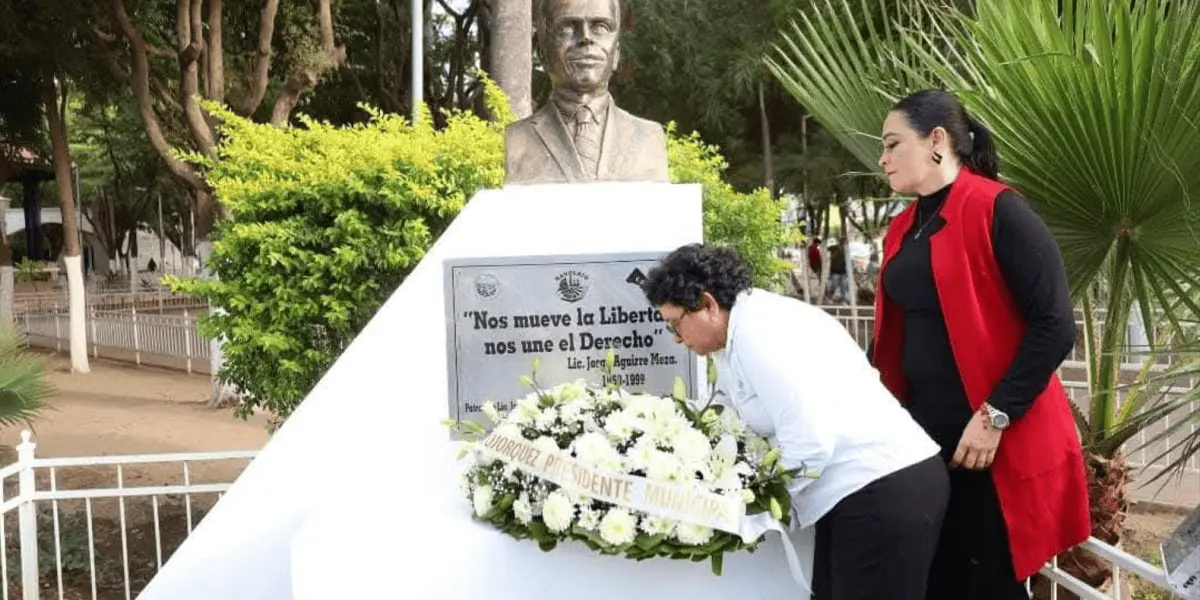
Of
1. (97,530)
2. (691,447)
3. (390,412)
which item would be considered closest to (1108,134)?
(691,447)

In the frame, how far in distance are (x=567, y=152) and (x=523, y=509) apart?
208cm

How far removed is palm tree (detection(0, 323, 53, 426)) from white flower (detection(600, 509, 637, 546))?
12.5 feet

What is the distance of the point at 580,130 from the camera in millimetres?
4465

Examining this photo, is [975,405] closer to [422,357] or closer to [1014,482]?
[1014,482]

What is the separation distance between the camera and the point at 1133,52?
10.1 ft

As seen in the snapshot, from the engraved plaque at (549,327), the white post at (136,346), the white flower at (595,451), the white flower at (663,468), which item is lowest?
the white post at (136,346)


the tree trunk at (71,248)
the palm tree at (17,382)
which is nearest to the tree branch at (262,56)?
the palm tree at (17,382)

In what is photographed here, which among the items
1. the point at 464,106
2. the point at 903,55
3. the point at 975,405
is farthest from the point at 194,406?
the point at 975,405

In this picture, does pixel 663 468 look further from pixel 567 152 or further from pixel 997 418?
pixel 567 152

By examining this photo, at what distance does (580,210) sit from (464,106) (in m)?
13.6

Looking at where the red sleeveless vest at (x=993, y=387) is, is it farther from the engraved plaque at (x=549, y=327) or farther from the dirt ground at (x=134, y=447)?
the dirt ground at (x=134, y=447)

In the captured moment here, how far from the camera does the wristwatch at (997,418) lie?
2.55 metres

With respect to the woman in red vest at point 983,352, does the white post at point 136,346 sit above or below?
below

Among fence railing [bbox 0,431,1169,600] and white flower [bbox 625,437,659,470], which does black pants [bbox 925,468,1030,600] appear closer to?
fence railing [bbox 0,431,1169,600]
